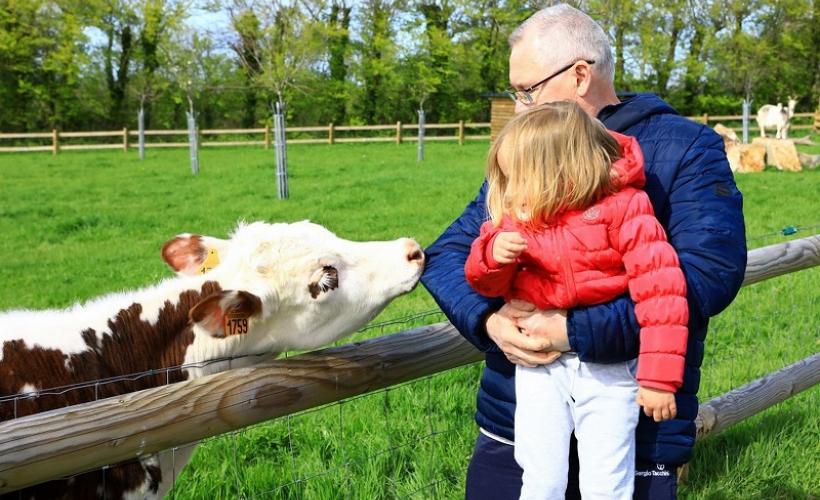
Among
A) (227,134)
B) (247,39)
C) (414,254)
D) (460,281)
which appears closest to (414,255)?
(414,254)

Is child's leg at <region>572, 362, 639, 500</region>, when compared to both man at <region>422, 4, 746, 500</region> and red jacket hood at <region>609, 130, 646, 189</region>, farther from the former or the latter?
red jacket hood at <region>609, 130, 646, 189</region>

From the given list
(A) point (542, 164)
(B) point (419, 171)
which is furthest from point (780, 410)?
(B) point (419, 171)

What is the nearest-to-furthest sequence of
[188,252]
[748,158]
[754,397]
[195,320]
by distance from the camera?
1. [195,320]
2. [188,252]
3. [754,397]
4. [748,158]

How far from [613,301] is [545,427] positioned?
1.22 ft

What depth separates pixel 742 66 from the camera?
43781 millimetres

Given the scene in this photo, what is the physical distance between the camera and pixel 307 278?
2.67 m

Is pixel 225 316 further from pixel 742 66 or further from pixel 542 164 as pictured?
pixel 742 66

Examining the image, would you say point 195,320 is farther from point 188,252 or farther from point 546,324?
point 546,324

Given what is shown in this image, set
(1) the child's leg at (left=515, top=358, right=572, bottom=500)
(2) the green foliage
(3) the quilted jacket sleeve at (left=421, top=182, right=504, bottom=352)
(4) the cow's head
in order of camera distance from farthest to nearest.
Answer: (2) the green foliage < (4) the cow's head < (3) the quilted jacket sleeve at (left=421, top=182, right=504, bottom=352) < (1) the child's leg at (left=515, top=358, right=572, bottom=500)

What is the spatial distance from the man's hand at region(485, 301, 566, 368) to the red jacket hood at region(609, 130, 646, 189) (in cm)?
42

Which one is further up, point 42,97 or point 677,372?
point 42,97

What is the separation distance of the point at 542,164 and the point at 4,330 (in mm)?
1734

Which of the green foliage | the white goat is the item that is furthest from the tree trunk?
the white goat

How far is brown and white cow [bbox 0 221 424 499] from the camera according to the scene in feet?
7.77
